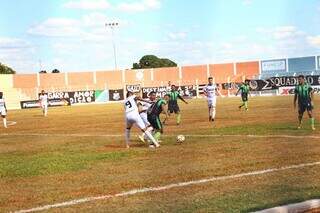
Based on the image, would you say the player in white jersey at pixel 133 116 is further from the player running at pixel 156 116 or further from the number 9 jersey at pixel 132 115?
the player running at pixel 156 116

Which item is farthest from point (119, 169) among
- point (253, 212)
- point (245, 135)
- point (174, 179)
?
point (245, 135)

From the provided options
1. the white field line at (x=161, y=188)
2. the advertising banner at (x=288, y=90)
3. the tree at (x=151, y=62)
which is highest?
the tree at (x=151, y=62)

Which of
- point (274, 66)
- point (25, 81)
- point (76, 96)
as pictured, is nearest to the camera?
point (76, 96)

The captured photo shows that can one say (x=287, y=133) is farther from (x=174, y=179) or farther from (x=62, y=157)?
(x=174, y=179)

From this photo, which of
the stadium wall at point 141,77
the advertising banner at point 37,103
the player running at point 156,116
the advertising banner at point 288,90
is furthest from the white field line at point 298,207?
the stadium wall at point 141,77

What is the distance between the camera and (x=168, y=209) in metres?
8.88

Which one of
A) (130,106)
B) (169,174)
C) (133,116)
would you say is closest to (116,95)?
(130,106)

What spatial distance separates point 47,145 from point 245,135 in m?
6.28

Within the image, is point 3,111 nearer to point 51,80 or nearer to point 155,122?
point 155,122

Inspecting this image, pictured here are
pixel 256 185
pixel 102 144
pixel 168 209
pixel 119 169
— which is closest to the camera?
pixel 168 209

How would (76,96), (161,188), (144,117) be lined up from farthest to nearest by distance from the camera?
(76,96)
(144,117)
(161,188)

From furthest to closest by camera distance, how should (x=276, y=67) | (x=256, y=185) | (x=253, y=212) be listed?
(x=276, y=67), (x=256, y=185), (x=253, y=212)

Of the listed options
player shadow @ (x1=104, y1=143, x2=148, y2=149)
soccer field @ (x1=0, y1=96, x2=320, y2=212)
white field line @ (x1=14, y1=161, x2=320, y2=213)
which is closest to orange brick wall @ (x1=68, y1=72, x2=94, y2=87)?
soccer field @ (x1=0, y1=96, x2=320, y2=212)

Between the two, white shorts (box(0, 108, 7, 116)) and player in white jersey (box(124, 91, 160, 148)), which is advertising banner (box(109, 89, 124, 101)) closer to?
white shorts (box(0, 108, 7, 116))
